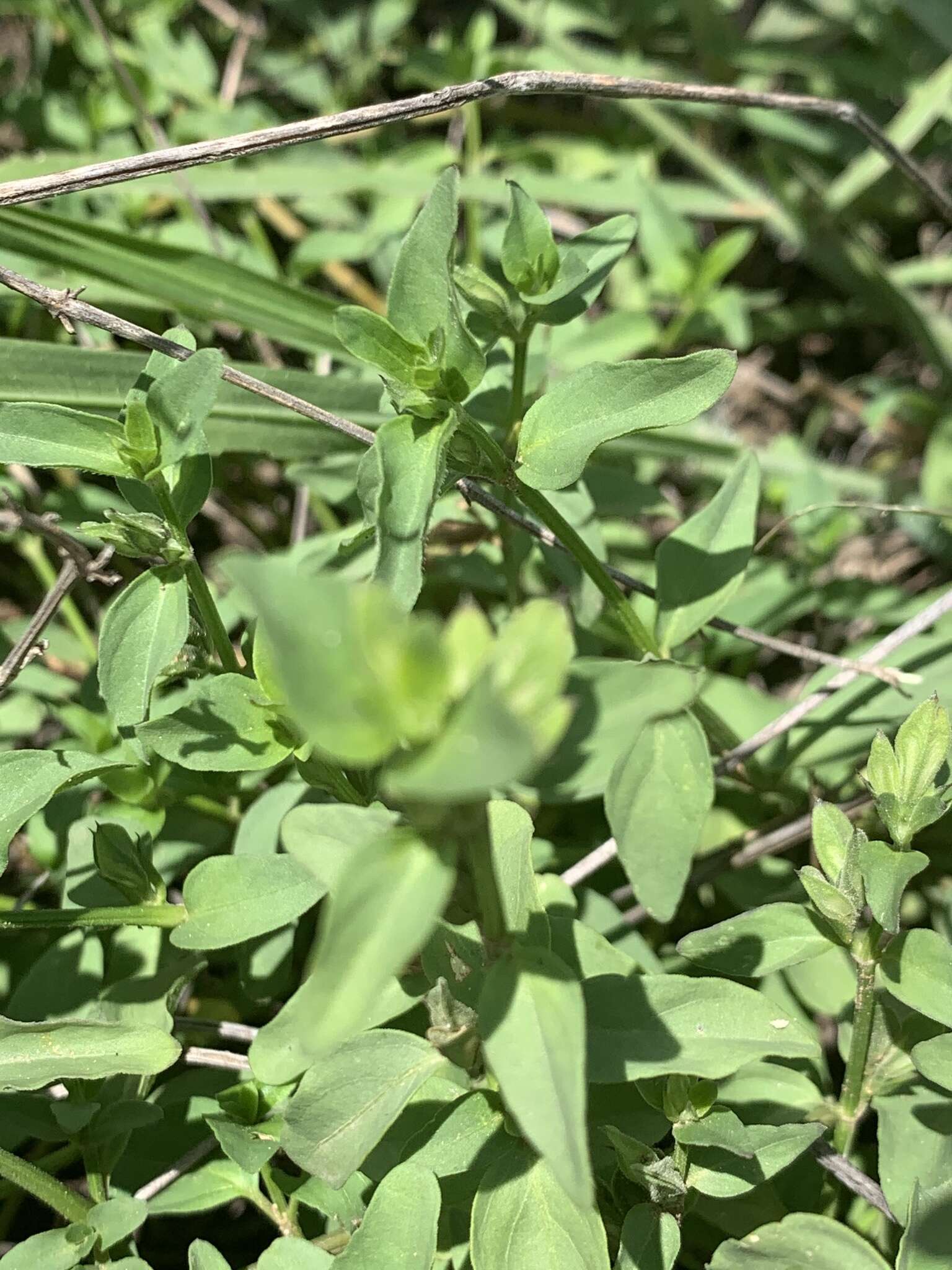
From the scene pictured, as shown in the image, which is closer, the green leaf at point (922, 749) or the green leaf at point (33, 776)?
the green leaf at point (922, 749)

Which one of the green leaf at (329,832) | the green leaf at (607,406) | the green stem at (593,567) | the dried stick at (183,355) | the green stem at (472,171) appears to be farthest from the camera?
the green stem at (472,171)

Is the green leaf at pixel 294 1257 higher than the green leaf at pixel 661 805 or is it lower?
lower

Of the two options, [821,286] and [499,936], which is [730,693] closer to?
[499,936]

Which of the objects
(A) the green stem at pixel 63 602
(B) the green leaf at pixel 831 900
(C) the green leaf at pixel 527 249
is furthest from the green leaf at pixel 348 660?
(A) the green stem at pixel 63 602

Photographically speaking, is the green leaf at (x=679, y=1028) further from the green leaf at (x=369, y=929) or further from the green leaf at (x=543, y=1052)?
the green leaf at (x=369, y=929)

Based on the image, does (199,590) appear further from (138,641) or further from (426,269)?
(426,269)

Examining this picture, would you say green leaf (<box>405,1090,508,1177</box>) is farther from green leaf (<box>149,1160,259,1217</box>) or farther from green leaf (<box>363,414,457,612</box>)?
green leaf (<box>363,414,457,612</box>)

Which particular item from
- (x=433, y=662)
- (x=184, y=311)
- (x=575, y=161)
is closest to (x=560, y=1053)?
(x=433, y=662)
